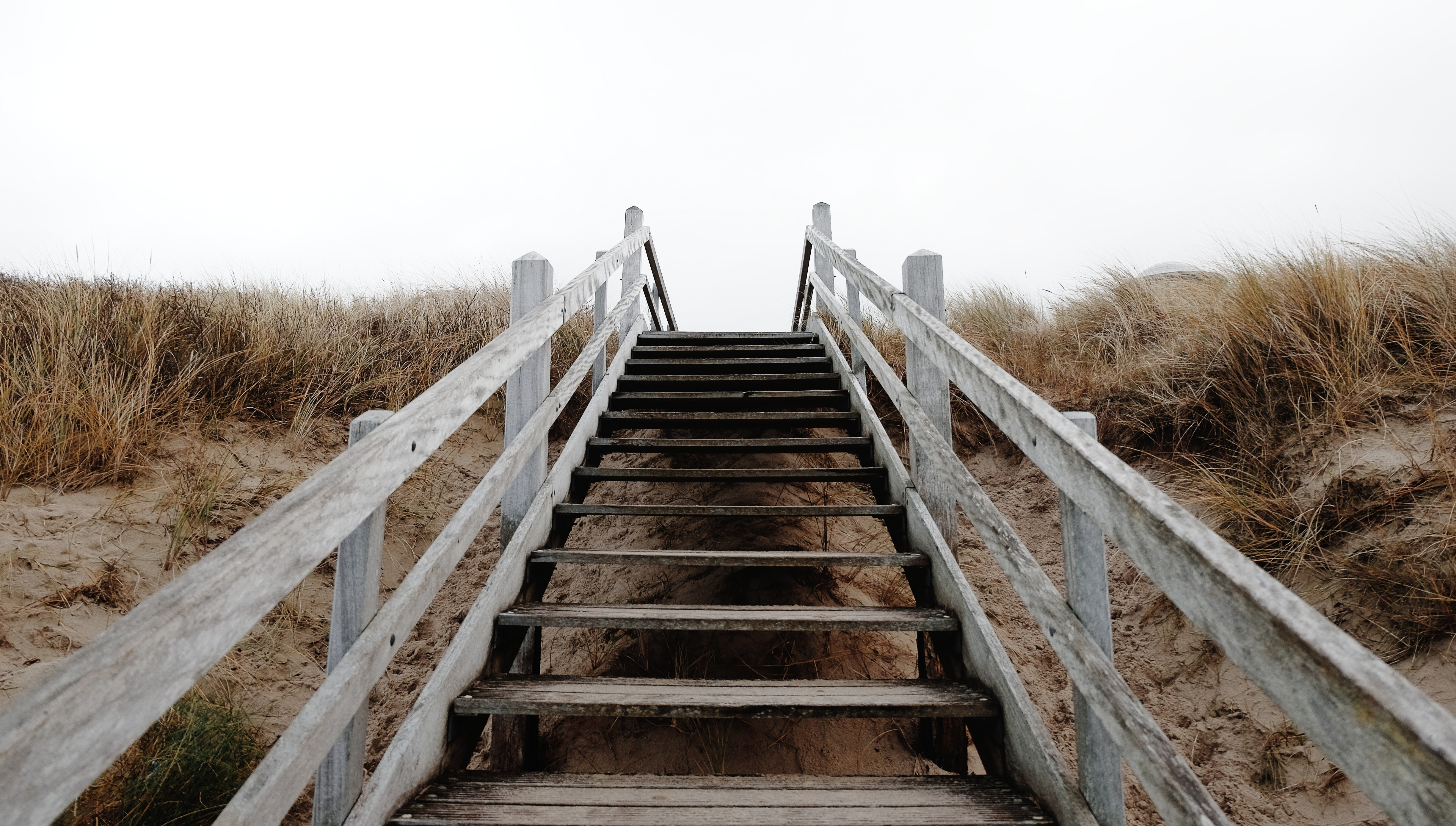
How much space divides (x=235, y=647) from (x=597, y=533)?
2.16m

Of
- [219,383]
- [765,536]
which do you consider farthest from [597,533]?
[219,383]

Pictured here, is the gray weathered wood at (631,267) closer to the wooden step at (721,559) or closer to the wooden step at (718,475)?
the wooden step at (718,475)

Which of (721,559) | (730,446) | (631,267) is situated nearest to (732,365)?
(631,267)

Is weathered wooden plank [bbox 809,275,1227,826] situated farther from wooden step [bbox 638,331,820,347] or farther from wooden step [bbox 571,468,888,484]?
wooden step [bbox 638,331,820,347]

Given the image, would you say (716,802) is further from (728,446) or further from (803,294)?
(803,294)

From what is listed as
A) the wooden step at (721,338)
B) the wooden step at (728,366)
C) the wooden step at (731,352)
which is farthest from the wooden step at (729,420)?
the wooden step at (721,338)

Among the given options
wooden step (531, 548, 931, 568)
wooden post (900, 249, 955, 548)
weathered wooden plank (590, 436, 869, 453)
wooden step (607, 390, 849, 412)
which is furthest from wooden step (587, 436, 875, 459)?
wooden step (531, 548, 931, 568)

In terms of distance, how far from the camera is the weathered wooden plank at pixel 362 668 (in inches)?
41.0

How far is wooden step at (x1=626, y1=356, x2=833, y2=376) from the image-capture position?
15.2 feet

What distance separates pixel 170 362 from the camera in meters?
4.07

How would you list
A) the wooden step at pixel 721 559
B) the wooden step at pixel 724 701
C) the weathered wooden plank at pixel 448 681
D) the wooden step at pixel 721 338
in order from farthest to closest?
the wooden step at pixel 721 338, the wooden step at pixel 721 559, the wooden step at pixel 724 701, the weathered wooden plank at pixel 448 681

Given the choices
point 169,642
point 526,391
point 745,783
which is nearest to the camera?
point 169,642

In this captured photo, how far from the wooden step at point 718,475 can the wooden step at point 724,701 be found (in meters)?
1.14

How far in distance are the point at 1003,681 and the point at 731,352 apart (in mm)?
3446
